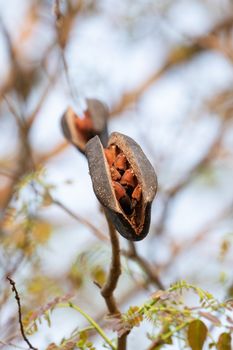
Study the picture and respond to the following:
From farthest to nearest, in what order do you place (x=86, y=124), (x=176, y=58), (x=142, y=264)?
(x=176, y=58) < (x=142, y=264) < (x=86, y=124)

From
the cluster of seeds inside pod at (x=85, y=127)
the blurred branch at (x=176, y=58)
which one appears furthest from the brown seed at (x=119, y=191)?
the blurred branch at (x=176, y=58)

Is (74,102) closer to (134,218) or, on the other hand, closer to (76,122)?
(76,122)

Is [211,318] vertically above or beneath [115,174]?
beneath

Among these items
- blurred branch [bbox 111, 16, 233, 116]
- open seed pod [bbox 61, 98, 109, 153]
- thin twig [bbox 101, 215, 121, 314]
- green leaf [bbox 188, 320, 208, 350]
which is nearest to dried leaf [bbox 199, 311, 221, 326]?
green leaf [bbox 188, 320, 208, 350]

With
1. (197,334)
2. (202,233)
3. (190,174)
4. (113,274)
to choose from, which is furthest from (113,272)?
(202,233)

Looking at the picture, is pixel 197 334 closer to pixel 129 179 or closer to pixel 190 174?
pixel 129 179

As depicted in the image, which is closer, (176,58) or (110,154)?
(110,154)

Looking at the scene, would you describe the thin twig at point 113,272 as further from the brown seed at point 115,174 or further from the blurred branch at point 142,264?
the blurred branch at point 142,264
